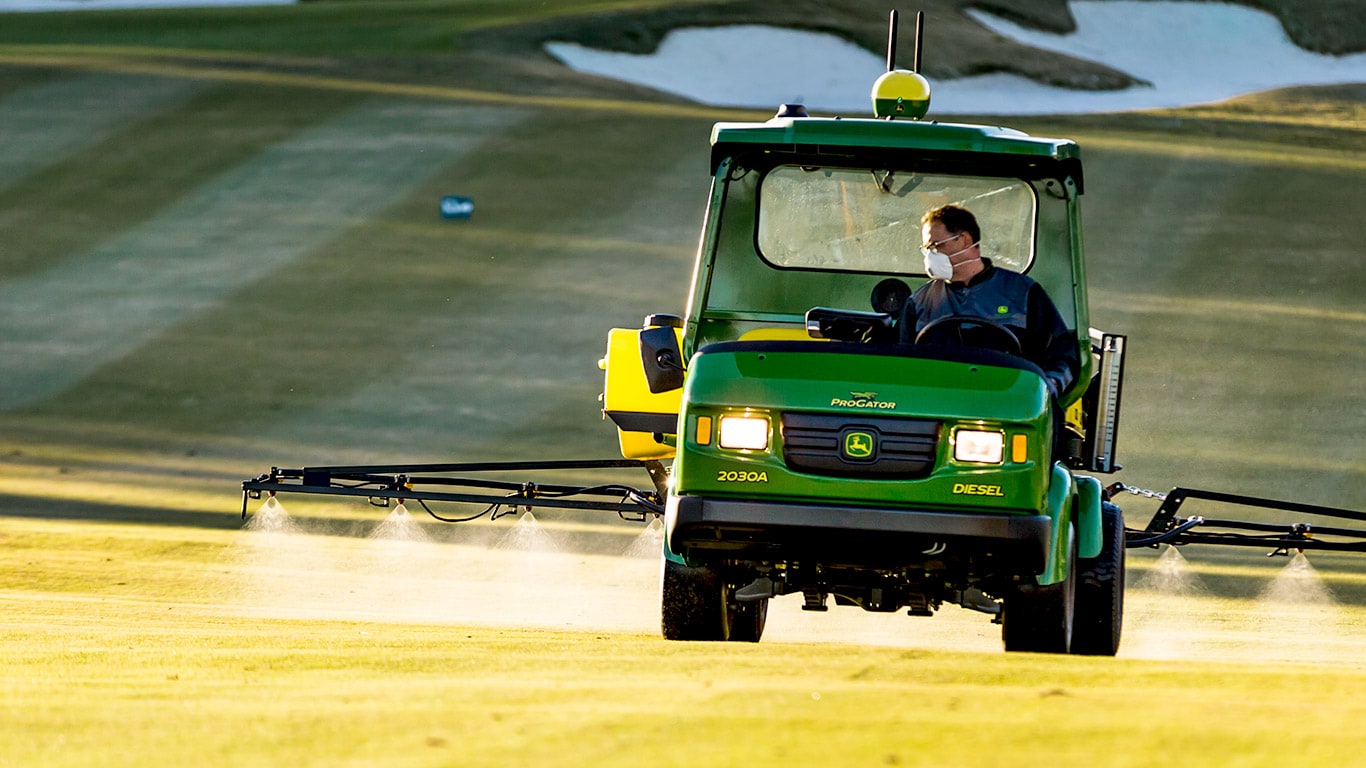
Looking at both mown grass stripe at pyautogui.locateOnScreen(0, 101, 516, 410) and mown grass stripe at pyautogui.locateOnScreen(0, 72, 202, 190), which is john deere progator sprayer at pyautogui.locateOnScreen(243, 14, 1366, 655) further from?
mown grass stripe at pyautogui.locateOnScreen(0, 72, 202, 190)

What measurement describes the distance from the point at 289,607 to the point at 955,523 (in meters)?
5.32

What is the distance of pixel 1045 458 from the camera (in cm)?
736

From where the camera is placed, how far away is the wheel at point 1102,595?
342 inches

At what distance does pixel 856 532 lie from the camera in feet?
23.9

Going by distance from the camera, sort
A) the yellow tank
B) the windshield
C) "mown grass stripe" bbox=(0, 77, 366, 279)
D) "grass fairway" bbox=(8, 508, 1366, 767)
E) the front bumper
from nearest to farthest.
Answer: "grass fairway" bbox=(8, 508, 1366, 767) → the front bumper → the windshield → the yellow tank → "mown grass stripe" bbox=(0, 77, 366, 279)

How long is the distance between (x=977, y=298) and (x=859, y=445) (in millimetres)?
932

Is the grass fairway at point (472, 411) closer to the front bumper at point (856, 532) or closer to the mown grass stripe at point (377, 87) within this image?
the mown grass stripe at point (377, 87)

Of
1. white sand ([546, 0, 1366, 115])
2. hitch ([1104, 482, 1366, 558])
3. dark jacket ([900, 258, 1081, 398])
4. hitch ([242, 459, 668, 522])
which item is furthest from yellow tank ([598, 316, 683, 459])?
white sand ([546, 0, 1366, 115])

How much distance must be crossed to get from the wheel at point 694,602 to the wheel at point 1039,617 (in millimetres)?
1166

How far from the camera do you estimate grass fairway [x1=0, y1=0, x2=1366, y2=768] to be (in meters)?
6.00

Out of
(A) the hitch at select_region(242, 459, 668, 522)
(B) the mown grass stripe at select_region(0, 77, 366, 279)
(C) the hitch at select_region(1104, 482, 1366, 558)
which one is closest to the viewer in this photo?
(C) the hitch at select_region(1104, 482, 1366, 558)

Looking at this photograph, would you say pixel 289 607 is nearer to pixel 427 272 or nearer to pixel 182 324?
pixel 182 324

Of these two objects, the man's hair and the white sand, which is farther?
the white sand

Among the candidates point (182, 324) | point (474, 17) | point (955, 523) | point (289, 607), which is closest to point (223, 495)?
point (289, 607)
